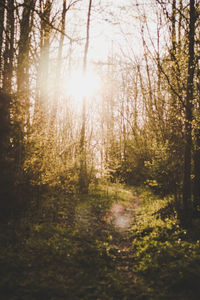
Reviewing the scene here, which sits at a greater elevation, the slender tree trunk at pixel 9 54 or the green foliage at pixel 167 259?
the slender tree trunk at pixel 9 54

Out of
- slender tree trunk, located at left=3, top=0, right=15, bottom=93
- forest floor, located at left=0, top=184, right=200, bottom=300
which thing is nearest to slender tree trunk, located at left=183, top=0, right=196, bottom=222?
forest floor, located at left=0, top=184, right=200, bottom=300

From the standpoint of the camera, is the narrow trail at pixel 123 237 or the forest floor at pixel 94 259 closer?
the forest floor at pixel 94 259

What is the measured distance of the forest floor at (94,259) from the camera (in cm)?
361

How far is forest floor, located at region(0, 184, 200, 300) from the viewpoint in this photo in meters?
3.61

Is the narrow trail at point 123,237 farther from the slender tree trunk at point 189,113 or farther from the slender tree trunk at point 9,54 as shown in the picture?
the slender tree trunk at point 9,54

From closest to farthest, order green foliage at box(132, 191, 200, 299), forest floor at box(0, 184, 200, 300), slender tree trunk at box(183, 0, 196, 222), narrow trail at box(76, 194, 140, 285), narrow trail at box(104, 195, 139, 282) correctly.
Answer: forest floor at box(0, 184, 200, 300) < green foliage at box(132, 191, 200, 299) < narrow trail at box(104, 195, 139, 282) < narrow trail at box(76, 194, 140, 285) < slender tree trunk at box(183, 0, 196, 222)

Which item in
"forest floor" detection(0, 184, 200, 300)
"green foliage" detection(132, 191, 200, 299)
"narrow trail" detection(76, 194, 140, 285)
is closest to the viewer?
"forest floor" detection(0, 184, 200, 300)

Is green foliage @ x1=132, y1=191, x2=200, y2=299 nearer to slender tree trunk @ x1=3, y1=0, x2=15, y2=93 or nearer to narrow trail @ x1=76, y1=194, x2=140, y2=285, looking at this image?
narrow trail @ x1=76, y1=194, x2=140, y2=285

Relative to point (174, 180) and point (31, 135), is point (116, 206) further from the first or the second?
point (31, 135)

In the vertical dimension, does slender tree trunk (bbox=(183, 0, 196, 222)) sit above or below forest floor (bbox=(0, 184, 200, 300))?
above

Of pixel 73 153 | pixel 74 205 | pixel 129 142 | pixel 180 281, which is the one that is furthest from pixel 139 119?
pixel 180 281

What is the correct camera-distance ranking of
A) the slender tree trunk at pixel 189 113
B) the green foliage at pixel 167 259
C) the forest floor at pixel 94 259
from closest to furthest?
the forest floor at pixel 94 259 < the green foliage at pixel 167 259 < the slender tree trunk at pixel 189 113

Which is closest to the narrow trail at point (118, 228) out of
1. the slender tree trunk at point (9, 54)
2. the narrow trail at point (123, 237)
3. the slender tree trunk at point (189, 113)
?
the narrow trail at point (123, 237)

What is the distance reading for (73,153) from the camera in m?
10.5
